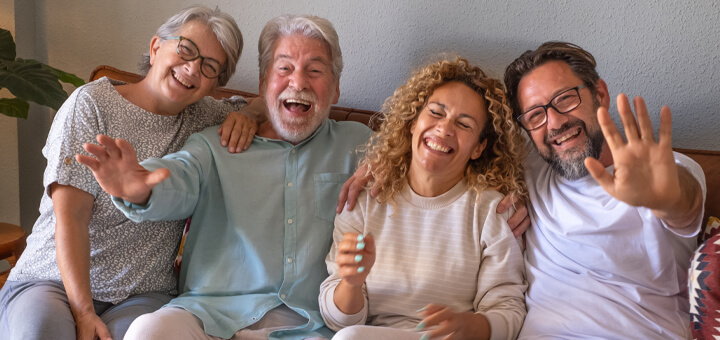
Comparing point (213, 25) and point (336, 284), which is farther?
point (213, 25)

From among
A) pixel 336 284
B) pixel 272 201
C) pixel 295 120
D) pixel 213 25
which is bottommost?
pixel 336 284

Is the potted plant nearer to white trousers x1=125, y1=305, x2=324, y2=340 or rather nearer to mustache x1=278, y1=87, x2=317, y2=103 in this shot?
mustache x1=278, y1=87, x2=317, y2=103

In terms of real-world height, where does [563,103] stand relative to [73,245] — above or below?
above

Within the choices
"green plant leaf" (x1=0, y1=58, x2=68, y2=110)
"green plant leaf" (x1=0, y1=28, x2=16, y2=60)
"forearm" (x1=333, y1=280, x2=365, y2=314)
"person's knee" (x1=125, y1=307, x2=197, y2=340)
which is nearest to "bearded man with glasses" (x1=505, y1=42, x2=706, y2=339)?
"forearm" (x1=333, y1=280, x2=365, y2=314)

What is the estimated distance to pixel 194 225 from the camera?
1985 millimetres

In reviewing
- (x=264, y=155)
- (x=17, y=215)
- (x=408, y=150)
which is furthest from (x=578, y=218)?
(x=17, y=215)

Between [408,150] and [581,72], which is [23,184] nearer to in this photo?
[408,150]

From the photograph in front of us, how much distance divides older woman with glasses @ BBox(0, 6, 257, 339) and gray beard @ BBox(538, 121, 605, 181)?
3.31 feet

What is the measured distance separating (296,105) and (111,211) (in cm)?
69

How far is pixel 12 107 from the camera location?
2.55 m

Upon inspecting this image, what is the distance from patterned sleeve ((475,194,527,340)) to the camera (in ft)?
5.62

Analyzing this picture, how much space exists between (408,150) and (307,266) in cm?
50

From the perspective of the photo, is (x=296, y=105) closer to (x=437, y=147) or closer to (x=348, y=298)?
(x=437, y=147)

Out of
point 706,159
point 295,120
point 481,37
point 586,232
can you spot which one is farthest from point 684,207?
point 295,120
